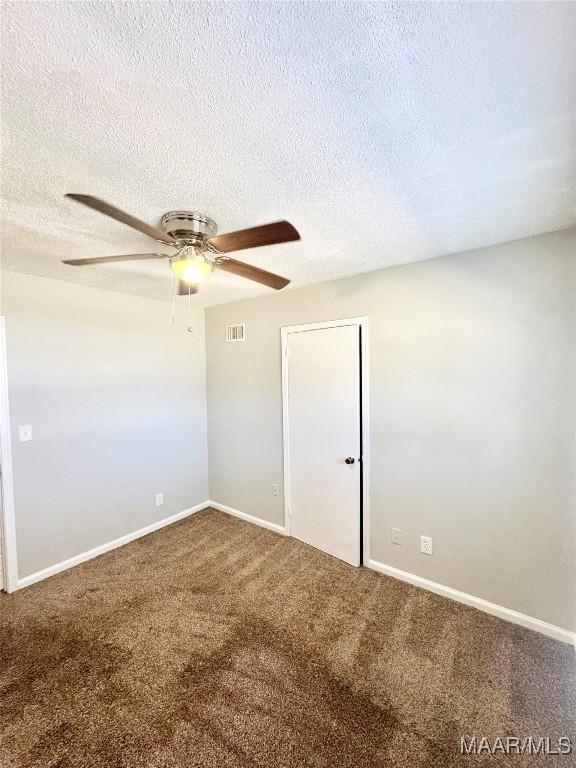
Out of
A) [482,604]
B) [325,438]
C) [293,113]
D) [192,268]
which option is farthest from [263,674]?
[293,113]

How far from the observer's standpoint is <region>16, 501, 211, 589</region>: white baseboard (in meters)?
2.45

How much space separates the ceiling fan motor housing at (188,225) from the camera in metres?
1.52

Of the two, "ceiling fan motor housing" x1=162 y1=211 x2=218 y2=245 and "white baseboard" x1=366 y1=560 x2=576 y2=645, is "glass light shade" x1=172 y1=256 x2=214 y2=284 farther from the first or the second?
"white baseboard" x1=366 y1=560 x2=576 y2=645

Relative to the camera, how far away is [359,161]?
1209 mm

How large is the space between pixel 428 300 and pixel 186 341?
2.53 m

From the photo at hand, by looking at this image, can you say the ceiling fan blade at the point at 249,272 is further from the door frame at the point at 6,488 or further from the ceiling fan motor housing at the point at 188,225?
the door frame at the point at 6,488

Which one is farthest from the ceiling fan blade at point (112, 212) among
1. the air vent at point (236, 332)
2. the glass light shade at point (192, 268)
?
the air vent at point (236, 332)

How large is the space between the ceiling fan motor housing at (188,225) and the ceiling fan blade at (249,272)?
0.17 meters

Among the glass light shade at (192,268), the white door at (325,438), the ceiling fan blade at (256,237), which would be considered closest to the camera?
the ceiling fan blade at (256,237)

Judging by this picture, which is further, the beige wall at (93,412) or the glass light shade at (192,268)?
the beige wall at (93,412)

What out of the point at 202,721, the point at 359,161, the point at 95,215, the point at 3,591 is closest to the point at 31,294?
A: the point at 95,215

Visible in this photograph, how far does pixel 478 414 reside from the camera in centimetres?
209

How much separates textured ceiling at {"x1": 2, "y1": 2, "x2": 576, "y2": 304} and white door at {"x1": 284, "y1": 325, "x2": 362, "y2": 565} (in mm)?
1204

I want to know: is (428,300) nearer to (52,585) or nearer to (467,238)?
(467,238)
